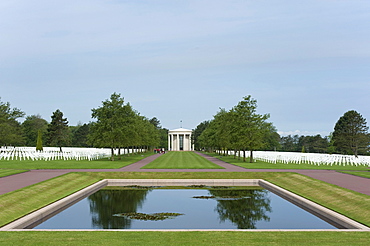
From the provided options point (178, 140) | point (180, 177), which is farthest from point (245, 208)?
point (178, 140)

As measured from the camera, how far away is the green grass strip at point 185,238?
10.2 metres

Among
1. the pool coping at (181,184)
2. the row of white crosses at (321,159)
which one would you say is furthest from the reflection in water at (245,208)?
the row of white crosses at (321,159)

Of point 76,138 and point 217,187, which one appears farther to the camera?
point 76,138

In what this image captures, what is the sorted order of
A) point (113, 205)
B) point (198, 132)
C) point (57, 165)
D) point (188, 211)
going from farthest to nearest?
point (198, 132) → point (57, 165) → point (113, 205) → point (188, 211)

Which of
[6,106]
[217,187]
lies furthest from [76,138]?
[217,187]

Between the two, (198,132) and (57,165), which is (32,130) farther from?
(57,165)

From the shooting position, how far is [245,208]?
56.7 feet

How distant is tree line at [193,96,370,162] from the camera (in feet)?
151

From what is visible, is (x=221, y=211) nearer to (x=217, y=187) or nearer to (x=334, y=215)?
(x=334, y=215)

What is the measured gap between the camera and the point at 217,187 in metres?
24.8

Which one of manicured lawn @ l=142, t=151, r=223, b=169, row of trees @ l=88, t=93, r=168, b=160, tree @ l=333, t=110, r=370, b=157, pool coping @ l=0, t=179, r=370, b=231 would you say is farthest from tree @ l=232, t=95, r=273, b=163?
tree @ l=333, t=110, r=370, b=157

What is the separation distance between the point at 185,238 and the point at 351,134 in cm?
7161

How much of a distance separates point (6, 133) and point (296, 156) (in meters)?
56.3

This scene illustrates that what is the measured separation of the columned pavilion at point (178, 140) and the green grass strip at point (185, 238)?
439 feet
